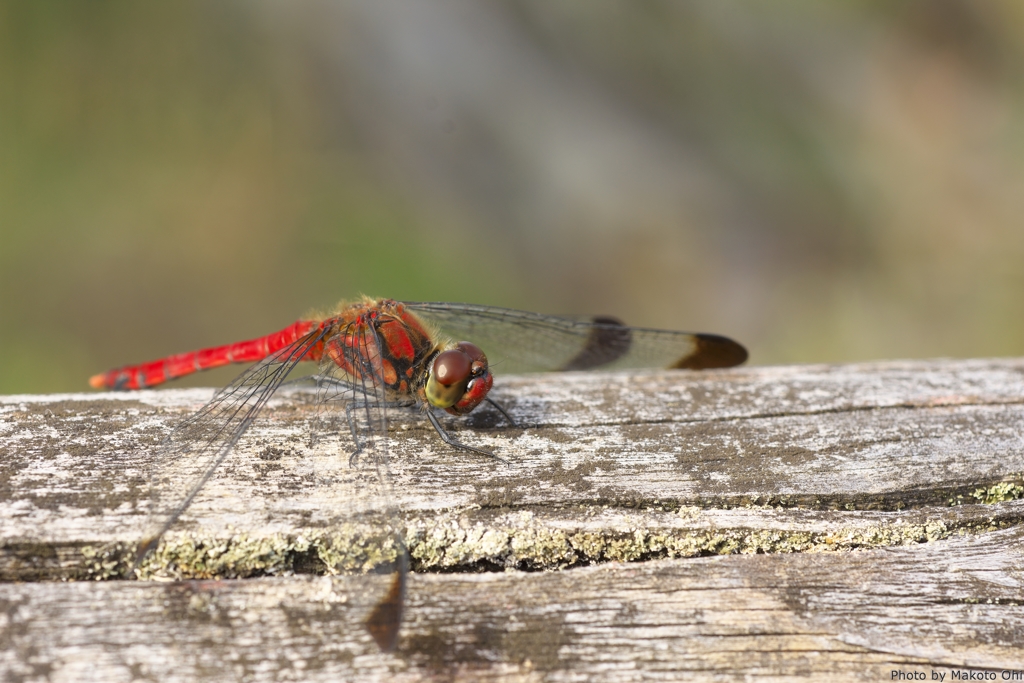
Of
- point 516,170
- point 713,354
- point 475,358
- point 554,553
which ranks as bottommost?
point 554,553

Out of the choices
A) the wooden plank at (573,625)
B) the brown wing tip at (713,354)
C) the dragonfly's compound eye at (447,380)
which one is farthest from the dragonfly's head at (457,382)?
the brown wing tip at (713,354)

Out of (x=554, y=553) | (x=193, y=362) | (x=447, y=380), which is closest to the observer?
(x=554, y=553)

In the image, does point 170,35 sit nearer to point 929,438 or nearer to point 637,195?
point 637,195

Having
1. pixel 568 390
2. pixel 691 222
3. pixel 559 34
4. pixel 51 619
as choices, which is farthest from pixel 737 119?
pixel 51 619

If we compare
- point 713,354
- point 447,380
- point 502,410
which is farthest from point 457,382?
point 713,354

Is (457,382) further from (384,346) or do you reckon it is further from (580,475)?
(580,475)

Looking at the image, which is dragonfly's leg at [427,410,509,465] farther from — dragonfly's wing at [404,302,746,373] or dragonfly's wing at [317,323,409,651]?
dragonfly's wing at [404,302,746,373]

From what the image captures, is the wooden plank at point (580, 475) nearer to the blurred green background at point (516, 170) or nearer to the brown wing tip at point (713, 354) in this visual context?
the brown wing tip at point (713, 354)
